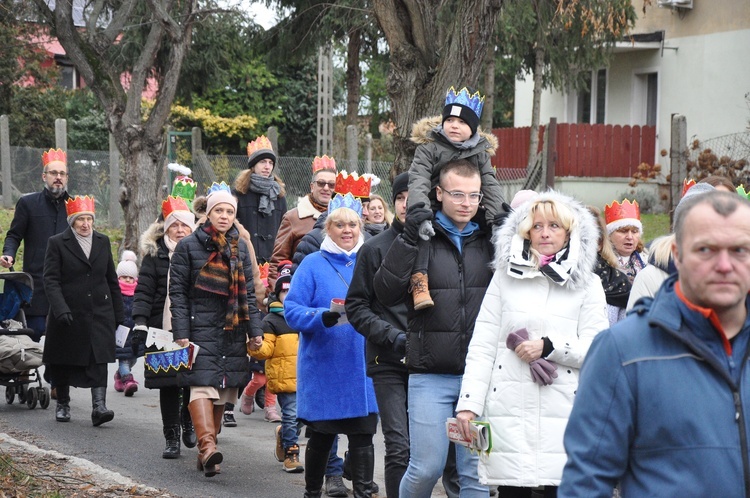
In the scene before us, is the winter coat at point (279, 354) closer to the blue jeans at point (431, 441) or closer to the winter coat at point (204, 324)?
the winter coat at point (204, 324)

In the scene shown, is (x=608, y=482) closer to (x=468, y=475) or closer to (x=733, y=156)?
(x=468, y=475)

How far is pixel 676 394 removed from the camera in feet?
10.2

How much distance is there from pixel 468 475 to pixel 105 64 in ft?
47.4

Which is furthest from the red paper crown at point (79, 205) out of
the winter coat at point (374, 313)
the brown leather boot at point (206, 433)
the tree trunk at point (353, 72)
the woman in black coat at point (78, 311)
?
the tree trunk at point (353, 72)

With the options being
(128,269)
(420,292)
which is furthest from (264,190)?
(420,292)

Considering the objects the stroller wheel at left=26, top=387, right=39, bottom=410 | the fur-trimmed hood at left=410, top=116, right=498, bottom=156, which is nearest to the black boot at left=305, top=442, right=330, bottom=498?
the fur-trimmed hood at left=410, top=116, right=498, bottom=156

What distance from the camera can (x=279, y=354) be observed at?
903cm

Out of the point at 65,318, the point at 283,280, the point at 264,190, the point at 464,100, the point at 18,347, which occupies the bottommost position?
the point at 18,347

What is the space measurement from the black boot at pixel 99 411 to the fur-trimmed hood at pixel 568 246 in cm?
572

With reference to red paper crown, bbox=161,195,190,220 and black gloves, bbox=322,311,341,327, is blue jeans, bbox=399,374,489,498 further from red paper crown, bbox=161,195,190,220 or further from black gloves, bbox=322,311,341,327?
red paper crown, bbox=161,195,190,220

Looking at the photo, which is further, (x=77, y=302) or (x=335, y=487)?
(x=77, y=302)

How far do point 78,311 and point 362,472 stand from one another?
435cm

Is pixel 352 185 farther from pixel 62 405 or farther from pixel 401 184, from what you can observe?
pixel 62 405

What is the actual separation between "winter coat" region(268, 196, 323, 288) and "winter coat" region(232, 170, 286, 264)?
4.87 ft
